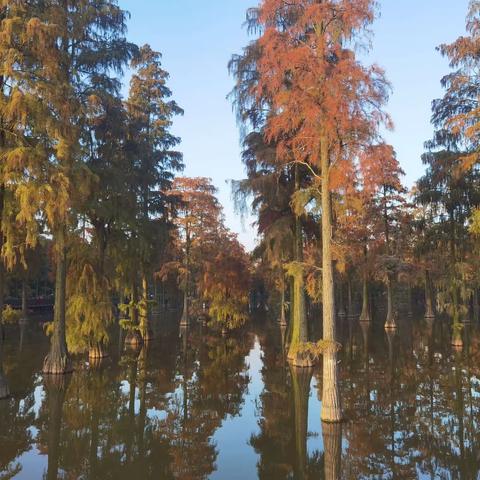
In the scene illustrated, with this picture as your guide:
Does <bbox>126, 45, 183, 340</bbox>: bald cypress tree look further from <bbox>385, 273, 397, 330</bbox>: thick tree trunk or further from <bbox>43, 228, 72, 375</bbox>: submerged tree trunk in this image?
<bbox>385, 273, 397, 330</bbox>: thick tree trunk

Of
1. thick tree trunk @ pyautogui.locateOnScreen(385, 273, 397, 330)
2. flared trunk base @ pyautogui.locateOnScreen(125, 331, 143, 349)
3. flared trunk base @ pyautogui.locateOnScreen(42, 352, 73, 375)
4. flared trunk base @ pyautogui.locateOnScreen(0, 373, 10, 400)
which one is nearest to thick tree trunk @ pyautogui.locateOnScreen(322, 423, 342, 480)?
flared trunk base @ pyautogui.locateOnScreen(0, 373, 10, 400)

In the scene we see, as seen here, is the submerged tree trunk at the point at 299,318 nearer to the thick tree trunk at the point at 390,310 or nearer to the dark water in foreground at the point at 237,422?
the dark water in foreground at the point at 237,422

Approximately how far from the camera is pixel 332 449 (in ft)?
29.8

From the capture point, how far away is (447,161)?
22.6 metres

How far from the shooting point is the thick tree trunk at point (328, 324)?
10859 mm

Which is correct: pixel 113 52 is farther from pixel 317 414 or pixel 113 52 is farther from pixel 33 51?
pixel 317 414

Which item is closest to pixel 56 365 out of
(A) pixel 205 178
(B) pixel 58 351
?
(B) pixel 58 351

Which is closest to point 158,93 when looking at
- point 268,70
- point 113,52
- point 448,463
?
point 113,52

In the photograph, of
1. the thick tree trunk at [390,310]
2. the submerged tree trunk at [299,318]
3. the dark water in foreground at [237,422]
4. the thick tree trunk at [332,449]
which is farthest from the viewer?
the thick tree trunk at [390,310]

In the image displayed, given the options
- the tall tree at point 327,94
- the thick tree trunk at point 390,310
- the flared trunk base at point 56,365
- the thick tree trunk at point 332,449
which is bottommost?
the thick tree trunk at point 332,449

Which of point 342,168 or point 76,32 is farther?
point 76,32

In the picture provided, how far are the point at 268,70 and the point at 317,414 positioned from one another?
30.1ft

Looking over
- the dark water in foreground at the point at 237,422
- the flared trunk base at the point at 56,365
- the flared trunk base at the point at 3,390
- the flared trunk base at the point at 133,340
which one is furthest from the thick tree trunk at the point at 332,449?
the flared trunk base at the point at 133,340

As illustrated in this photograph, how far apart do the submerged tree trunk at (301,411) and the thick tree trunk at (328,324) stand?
0.73m
